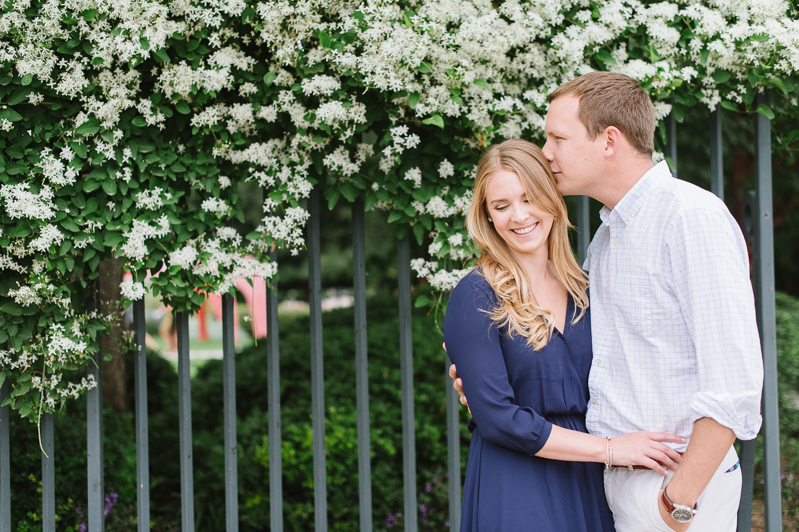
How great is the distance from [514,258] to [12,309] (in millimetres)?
1969

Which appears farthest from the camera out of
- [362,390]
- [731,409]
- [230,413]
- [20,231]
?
[362,390]

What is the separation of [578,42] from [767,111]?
95 centimetres

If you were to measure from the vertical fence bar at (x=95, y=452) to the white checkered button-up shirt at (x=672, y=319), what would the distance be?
2.05 meters

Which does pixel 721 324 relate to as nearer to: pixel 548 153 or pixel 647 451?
pixel 647 451

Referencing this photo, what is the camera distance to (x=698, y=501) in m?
1.73

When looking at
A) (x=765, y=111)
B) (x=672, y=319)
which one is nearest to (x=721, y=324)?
(x=672, y=319)

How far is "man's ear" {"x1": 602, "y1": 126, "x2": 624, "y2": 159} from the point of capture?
1867mm

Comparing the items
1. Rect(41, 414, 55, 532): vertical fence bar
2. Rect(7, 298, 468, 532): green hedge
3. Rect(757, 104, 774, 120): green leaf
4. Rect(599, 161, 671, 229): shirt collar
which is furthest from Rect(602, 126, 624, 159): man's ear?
Rect(7, 298, 468, 532): green hedge

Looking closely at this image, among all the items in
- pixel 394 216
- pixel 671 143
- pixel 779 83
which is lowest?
pixel 394 216

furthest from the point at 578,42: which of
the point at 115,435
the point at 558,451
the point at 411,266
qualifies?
the point at 115,435

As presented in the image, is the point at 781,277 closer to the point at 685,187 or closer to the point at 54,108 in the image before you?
the point at 685,187

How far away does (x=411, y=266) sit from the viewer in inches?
106

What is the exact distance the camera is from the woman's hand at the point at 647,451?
5.54 feet

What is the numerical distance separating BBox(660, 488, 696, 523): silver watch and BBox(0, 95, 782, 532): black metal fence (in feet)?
3.59
